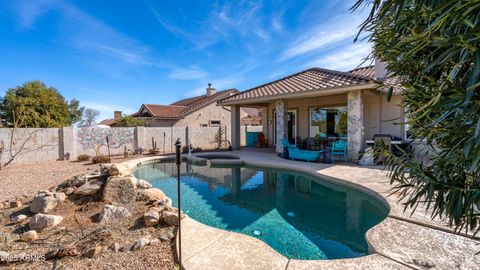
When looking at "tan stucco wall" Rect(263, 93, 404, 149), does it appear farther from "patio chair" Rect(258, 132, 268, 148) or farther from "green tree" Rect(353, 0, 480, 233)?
"green tree" Rect(353, 0, 480, 233)

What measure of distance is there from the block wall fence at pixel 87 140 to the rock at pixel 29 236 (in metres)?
10.3

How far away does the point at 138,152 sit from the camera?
50.2ft

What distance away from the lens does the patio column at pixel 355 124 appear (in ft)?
33.4

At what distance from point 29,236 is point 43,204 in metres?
1.52

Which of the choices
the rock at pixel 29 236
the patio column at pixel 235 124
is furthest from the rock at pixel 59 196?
the patio column at pixel 235 124

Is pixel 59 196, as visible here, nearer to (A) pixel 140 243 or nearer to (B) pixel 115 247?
(B) pixel 115 247

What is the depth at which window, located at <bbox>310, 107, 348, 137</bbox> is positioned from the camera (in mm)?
13614

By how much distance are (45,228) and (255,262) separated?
4.26 m

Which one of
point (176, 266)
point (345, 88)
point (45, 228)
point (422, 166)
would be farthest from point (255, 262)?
point (345, 88)

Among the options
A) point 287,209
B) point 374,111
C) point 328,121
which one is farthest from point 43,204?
point 374,111

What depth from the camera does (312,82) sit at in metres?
11.8

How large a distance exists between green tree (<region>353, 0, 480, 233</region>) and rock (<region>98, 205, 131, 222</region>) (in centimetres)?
512

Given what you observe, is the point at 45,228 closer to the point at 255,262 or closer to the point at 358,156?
the point at 255,262

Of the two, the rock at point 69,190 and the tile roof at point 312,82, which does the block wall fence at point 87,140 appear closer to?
the tile roof at point 312,82
